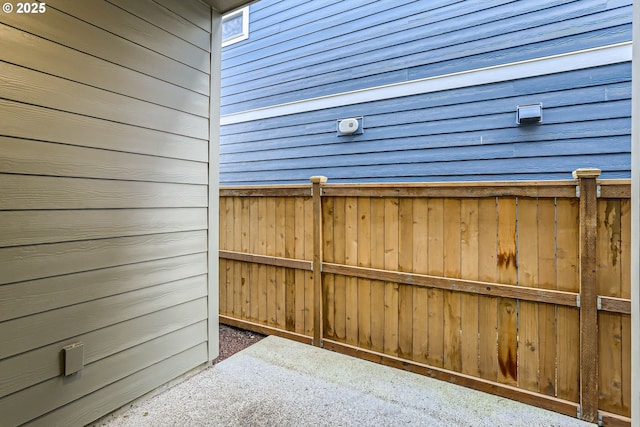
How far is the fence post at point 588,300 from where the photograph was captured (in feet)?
6.23

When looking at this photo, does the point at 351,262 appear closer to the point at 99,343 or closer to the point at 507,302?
the point at 507,302

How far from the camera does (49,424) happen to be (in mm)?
1559

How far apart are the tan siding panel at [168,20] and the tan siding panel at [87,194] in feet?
3.12

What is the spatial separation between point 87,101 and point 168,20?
779 mm

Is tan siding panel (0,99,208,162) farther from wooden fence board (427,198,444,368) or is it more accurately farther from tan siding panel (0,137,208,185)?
wooden fence board (427,198,444,368)

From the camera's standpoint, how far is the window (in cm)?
477

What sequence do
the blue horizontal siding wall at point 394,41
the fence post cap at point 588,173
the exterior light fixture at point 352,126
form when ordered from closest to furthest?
the fence post cap at point 588,173 < the blue horizontal siding wall at point 394,41 < the exterior light fixture at point 352,126

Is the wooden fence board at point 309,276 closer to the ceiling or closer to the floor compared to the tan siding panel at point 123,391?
closer to the ceiling

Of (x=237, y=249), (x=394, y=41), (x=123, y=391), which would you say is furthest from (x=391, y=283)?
(x=394, y=41)

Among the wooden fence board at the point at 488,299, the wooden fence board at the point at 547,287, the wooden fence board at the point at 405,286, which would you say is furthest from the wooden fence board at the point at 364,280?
the wooden fence board at the point at 547,287

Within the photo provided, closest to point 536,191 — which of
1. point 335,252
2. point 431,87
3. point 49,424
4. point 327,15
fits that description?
point 335,252

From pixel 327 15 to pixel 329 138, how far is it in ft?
4.84

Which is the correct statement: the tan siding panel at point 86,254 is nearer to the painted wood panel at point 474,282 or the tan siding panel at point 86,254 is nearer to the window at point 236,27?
the painted wood panel at point 474,282

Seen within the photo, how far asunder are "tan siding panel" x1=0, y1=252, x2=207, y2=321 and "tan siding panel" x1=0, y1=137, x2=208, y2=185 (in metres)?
0.49
